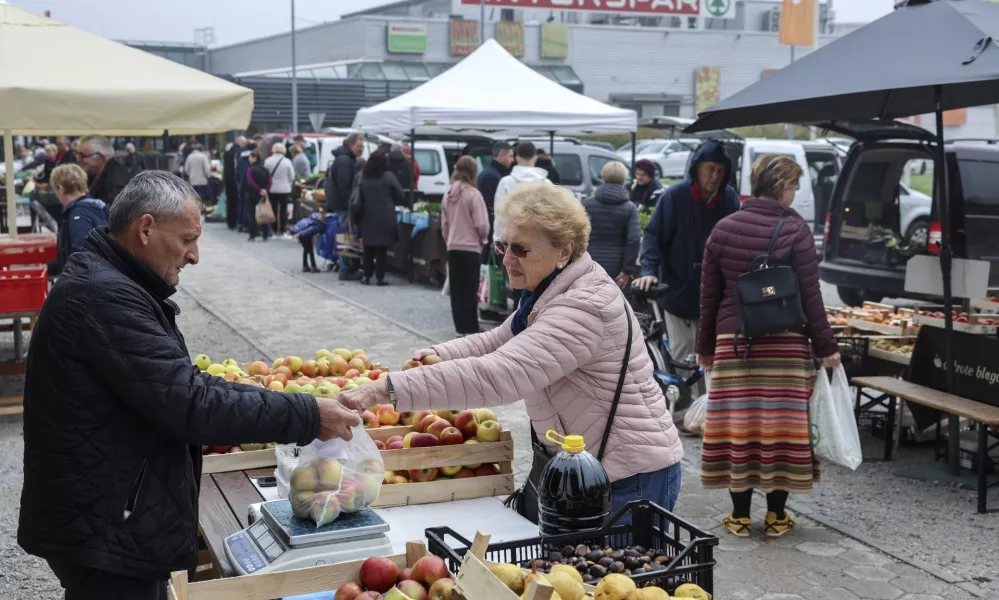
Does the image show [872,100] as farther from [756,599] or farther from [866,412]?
[756,599]

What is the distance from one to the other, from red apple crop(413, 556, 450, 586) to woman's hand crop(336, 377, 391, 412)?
1.68 feet

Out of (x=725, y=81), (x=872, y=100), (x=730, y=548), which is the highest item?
(x=725, y=81)

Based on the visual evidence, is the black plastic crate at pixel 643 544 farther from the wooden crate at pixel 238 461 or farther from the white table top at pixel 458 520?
the wooden crate at pixel 238 461

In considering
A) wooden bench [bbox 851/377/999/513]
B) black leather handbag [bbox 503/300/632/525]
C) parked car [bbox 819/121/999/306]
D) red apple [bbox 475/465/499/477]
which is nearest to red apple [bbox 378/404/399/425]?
red apple [bbox 475/465/499/477]

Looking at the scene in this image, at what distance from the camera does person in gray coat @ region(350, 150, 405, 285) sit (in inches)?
587

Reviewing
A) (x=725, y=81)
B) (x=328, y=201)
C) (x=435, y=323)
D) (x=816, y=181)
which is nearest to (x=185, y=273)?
(x=328, y=201)

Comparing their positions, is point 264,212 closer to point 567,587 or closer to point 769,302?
point 769,302

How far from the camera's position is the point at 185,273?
16.7m

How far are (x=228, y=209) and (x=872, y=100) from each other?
19455 millimetres

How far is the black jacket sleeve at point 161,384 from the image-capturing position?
8.50 ft

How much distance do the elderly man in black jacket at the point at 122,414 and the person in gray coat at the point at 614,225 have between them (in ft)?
22.8

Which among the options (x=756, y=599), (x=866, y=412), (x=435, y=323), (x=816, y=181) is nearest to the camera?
(x=756, y=599)

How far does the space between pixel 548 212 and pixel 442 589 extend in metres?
1.20

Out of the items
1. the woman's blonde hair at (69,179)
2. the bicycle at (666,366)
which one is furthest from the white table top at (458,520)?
the woman's blonde hair at (69,179)
